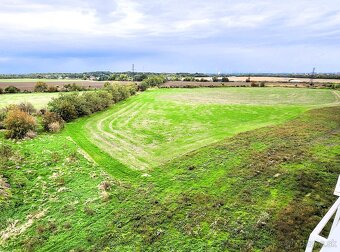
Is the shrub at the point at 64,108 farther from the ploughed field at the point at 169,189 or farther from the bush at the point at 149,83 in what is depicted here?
the bush at the point at 149,83

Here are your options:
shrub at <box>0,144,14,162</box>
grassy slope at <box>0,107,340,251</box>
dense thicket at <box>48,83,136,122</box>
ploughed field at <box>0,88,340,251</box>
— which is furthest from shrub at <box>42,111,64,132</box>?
grassy slope at <box>0,107,340,251</box>

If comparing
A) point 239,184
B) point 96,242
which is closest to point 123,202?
point 96,242

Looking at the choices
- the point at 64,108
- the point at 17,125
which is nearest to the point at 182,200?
the point at 17,125

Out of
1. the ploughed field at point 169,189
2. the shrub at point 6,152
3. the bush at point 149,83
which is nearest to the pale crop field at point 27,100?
the shrub at point 6,152

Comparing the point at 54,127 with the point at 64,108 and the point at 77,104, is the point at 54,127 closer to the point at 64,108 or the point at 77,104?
the point at 64,108

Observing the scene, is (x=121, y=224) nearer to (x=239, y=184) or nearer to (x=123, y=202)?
(x=123, y=202)
